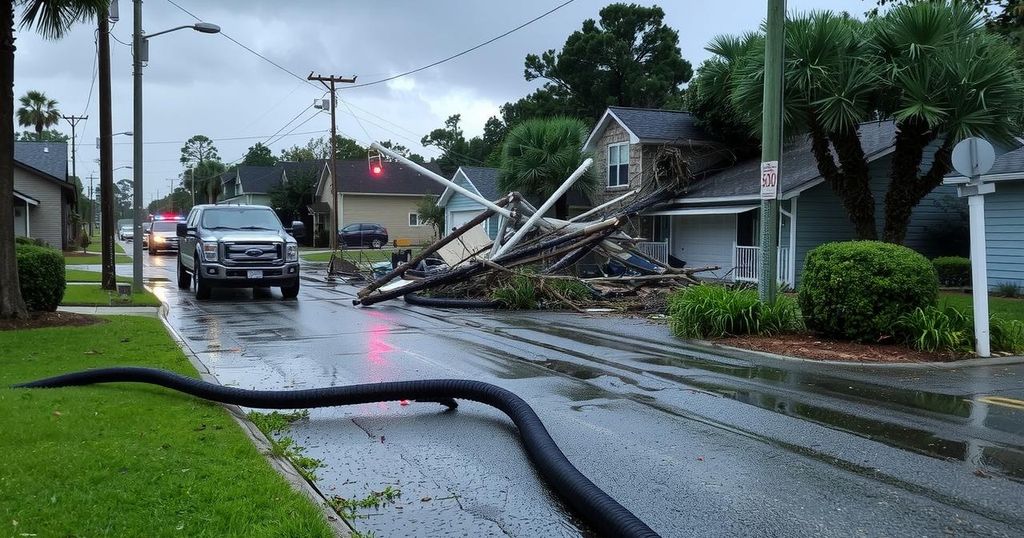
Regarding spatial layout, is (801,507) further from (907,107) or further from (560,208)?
(560,208)

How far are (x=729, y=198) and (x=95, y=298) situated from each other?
54.9 ft

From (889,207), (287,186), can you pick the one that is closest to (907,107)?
(889,207)

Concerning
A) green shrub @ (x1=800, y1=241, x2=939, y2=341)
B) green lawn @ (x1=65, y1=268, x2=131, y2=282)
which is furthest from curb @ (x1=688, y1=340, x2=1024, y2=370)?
green lawn @ (x1=65, y1=268, x2=131, y2=282)

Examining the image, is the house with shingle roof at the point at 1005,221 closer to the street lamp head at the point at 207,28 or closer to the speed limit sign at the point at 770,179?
the speed limit sign at the point at 770,179

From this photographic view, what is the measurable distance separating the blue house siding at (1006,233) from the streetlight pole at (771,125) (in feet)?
31.5

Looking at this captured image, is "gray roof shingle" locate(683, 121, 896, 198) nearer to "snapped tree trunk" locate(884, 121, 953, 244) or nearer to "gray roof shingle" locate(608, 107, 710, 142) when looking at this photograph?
"gray roof shingle" locate(608, 107, 710, 142)

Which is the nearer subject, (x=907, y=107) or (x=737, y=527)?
(x=737, y=527)

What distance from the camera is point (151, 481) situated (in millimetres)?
4871

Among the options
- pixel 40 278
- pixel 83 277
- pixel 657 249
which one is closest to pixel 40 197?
pixel 83 277

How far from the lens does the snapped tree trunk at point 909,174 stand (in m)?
14.8

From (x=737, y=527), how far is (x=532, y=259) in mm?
13594

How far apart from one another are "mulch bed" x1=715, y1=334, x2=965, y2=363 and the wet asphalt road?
48 centimetres

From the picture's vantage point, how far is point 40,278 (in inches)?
516

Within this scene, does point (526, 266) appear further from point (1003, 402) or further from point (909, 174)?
point (1003, 402)
